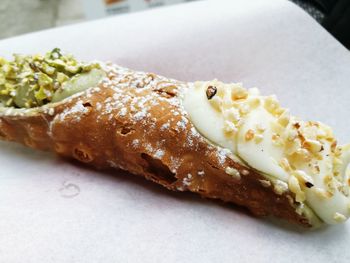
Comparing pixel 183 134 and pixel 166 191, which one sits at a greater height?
pixel 183 134

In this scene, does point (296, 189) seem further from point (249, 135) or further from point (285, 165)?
point (249, 135)

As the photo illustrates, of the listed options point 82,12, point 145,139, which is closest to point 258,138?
point 145,139

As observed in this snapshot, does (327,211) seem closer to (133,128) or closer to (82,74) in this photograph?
(133,128)

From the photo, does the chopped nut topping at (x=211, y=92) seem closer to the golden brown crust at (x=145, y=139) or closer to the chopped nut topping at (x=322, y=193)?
the golden brown crust at (x=145, y=139)

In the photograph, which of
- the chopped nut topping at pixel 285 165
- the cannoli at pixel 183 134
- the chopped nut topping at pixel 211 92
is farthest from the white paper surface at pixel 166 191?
the chopped nut topping at pixel 211 92

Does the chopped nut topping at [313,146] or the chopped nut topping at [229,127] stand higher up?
the chopped nut topping at [313,146]
